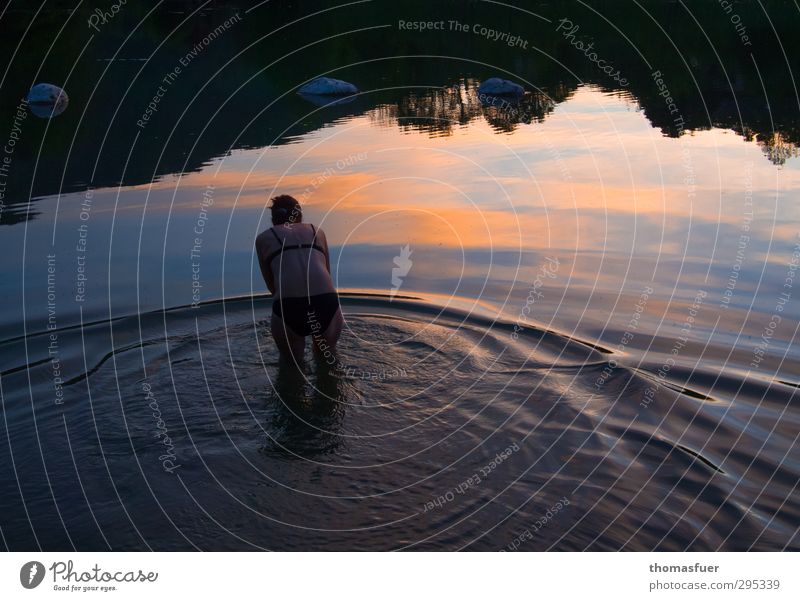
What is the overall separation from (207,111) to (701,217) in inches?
578

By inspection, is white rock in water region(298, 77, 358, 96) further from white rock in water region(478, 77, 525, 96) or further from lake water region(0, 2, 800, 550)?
white rock in water region(478, 77, 525, 96)

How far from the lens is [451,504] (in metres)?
6.66

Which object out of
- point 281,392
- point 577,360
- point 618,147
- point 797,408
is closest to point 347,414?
point 281,392

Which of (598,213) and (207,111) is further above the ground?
(207,111)

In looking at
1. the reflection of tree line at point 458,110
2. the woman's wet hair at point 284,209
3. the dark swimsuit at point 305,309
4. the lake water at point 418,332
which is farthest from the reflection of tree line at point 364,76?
the dark swimsuit at point 305,309

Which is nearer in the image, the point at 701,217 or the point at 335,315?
the point at 335,315

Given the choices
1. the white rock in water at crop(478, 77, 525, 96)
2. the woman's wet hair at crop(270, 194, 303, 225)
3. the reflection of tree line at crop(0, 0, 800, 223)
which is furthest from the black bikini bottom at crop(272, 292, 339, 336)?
the white rock in water at crop(478, 77, 525, 96)

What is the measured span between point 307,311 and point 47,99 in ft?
60.4

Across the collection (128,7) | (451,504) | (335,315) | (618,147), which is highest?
(128,7)

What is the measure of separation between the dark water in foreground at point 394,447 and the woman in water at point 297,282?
1.26ft

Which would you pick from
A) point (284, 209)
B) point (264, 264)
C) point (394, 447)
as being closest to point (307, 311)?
point (264, 264)

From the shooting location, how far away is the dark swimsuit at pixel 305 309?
9.05 metres

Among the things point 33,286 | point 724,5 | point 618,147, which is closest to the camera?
point 33,286

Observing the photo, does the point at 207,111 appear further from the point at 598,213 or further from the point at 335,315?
the point at 335,315
